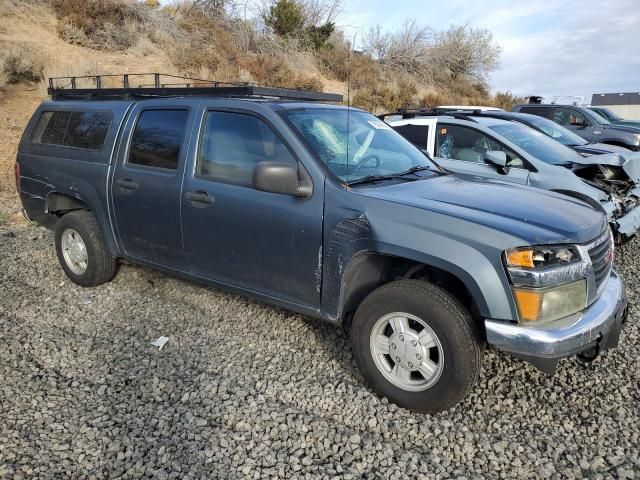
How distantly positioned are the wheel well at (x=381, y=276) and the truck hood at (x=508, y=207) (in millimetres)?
386

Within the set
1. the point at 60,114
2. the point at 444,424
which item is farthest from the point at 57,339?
the point at 444,424

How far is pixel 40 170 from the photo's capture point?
206 inches

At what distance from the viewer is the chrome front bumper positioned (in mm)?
2725

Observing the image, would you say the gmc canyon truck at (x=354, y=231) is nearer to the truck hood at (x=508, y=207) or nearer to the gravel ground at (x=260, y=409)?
the truck hood at (x=508, y=207)

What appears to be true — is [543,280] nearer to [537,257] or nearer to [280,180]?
[537,257]

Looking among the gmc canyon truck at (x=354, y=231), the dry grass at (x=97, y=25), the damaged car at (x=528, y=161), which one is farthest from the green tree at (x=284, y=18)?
the gmc canyon truck at (x=354, y=231)

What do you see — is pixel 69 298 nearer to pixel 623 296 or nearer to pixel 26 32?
pixel 623 296

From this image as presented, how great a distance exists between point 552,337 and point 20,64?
15.6 m

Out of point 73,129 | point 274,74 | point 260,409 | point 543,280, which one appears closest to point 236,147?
point 260,409

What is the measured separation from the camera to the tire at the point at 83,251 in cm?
489

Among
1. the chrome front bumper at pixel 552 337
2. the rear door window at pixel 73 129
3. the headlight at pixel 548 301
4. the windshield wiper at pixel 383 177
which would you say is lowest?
the chrome front bumper at pixel 552 337

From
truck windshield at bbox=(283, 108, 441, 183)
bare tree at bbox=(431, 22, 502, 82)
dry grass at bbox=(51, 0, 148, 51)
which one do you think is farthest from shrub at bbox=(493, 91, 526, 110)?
truck windshield at bbox=(283, 108, 441, 183)

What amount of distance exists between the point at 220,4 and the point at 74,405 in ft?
76.2

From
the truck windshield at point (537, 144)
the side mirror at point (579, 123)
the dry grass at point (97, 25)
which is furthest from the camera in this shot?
the dry grass at point (97, 25)
